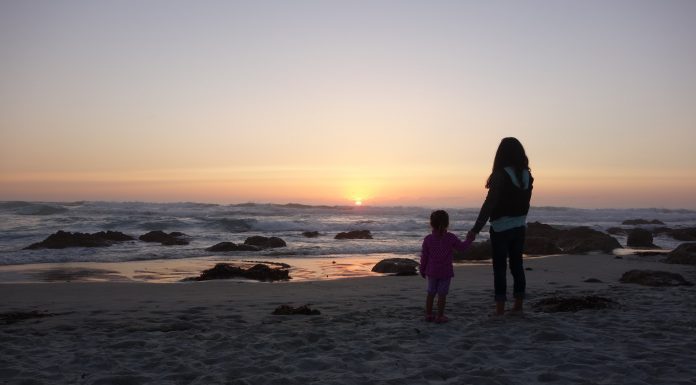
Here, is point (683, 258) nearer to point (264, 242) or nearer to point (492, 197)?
point (492, 197)

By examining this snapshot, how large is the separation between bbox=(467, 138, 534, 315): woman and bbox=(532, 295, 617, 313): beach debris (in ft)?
2.70

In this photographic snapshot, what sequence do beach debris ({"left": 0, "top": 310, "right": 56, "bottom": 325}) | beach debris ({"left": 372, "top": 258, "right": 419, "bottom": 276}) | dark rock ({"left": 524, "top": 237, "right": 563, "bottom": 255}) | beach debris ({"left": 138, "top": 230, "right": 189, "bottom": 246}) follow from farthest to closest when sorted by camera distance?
beach debris ({"left": 138, "top": 230, "right": 189, "bottom": 246}) → dark rock ({"left": 524, "top": 237, "right": 563, "bottom": 255}) → beach debris ({"left": 372, "top": 258, "right": 419, "bottom": 276}) → beach debris ({"left": 0, "top": 310, "right": 56, "bottom": 325})

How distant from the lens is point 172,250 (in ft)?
59.3

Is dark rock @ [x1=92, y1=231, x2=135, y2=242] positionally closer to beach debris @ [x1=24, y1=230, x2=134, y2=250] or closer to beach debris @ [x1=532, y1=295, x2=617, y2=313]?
beach debris @ [x1=24, y1=230, x2=134, y2=250]

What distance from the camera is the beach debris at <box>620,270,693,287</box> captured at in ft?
29.8

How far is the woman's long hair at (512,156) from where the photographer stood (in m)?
6.31

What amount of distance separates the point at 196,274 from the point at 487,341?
330 inches

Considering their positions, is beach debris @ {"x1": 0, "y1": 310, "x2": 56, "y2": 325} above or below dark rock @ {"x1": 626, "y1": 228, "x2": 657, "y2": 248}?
below

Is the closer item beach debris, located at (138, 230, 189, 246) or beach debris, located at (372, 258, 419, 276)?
beach debris, located at (372, 258, 419, 276)

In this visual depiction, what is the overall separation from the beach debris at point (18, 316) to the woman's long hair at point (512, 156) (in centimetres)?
572

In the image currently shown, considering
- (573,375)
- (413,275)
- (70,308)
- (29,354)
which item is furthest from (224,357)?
(413,275)

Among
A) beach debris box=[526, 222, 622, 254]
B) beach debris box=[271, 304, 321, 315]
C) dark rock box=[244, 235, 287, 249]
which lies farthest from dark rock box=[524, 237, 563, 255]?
beach debris box=[271, 304, 321, 315]

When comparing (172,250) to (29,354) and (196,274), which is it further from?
(29,354)

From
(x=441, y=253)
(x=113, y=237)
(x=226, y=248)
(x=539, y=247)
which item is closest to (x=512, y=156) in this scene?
(x=441, y=253)
